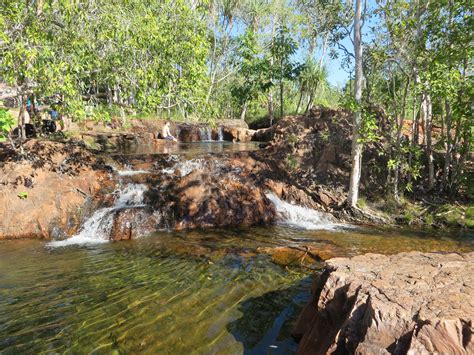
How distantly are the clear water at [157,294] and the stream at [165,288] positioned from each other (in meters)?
0.02

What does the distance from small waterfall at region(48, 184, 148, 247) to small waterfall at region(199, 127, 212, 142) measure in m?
13.5

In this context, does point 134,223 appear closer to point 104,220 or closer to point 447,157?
point 104,220

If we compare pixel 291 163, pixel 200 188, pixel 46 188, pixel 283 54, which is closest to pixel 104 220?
pixel 46 188

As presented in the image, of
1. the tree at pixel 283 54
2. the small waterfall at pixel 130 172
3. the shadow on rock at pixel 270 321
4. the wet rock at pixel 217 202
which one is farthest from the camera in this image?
the tree at pixel 283 54

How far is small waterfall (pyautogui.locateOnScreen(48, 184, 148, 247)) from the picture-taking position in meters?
8.75

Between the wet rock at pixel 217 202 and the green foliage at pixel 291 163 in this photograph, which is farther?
the green foliage at pixel 291 163

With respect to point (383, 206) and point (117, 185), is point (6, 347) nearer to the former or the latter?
point (117, 185)

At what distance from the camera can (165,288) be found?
5.53 m

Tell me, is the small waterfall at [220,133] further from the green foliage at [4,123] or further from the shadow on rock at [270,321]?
the shadow on rock at [270,321]

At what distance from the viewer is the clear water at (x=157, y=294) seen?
4.11 m

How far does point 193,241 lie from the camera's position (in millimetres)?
8398

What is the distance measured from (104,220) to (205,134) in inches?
618

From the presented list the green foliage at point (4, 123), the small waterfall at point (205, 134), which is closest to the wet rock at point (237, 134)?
the small waterfall at point (205, 134)

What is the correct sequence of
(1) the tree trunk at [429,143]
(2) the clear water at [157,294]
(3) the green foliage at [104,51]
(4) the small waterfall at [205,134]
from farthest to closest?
(4) the small waterfall at [205,134] → (1) the tree trunk at [429,143] → (3) the green foliage at [104,51] → (2) the clear water at [157,294]
